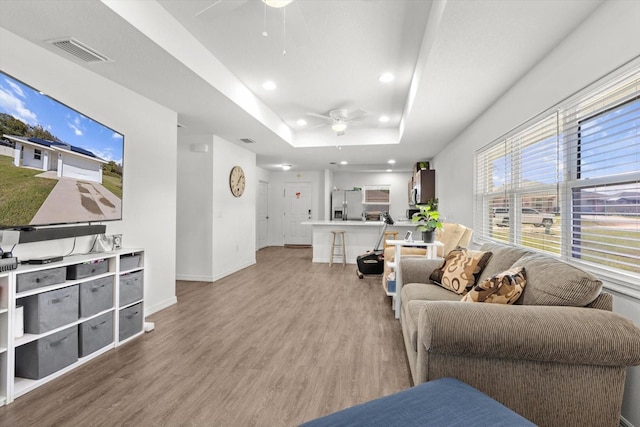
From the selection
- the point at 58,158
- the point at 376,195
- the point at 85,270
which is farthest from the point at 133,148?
the point at 376,195

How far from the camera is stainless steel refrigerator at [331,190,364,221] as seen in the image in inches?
388

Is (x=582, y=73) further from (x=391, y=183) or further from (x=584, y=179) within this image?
(x=391, y=183)

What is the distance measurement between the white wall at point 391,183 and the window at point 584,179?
21.0 ft

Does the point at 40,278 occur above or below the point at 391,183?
below

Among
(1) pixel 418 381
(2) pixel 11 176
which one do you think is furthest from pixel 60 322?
(1) pixel 418 381

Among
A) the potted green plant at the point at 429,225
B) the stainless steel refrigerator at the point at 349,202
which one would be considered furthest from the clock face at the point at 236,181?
the stainless steel refrigerator at the point at 349,202

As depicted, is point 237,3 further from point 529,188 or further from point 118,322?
point 529,188

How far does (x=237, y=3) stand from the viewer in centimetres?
197

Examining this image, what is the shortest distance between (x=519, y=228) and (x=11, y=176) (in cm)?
417

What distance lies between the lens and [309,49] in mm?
2955

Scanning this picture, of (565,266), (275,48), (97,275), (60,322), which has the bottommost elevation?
(60,322)

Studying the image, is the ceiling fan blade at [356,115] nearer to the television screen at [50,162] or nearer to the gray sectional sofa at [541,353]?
the television screen at [50,162]

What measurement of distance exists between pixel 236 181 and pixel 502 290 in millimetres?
4929

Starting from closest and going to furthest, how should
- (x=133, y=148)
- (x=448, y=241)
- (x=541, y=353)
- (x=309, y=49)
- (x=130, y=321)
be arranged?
(x=541, y=353)
(x=130, y=321)
(x=309, y=49)
(x=133, y=148)
(x=448, y=241)
